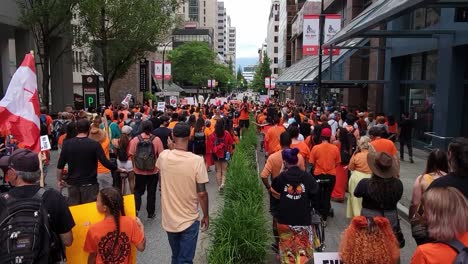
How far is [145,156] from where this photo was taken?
828 cm

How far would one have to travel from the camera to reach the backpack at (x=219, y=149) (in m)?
11.4

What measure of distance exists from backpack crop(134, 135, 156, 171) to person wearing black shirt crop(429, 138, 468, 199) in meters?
5.18

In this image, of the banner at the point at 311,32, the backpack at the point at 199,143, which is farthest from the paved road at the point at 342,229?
the banner at the point at 311,32

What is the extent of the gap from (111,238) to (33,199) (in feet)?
2.61

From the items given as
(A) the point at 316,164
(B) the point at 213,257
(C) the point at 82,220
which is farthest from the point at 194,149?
(C) the point at 82,220

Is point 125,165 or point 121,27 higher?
point 121,27

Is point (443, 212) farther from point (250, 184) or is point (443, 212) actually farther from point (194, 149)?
point (194, 149)

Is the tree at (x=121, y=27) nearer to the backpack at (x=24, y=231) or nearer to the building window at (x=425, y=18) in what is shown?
the building window at (x=425, y=18)

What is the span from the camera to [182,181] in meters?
4.96

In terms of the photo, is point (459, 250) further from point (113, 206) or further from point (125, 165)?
point (125, 165)

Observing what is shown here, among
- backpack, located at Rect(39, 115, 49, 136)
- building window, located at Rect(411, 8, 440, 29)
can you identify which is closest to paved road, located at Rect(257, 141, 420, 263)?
building window, located at Rect(411, 8, 440, 29)

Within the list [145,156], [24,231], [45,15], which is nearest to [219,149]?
[145,156]

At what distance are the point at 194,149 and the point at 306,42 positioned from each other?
503 inches

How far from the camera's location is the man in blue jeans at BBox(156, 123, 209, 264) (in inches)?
195
